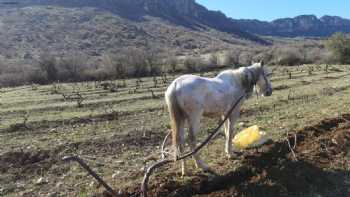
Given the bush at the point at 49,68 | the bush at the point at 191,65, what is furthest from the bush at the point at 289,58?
the bush at the point at 49,68

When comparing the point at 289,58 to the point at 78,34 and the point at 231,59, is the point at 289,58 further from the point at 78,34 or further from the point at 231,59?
the point at 78,34

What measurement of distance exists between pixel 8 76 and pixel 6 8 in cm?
13211

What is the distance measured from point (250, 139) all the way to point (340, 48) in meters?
67.2

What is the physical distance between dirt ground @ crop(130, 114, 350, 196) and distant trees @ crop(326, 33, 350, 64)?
66.2 metres

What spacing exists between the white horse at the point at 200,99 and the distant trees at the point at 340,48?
221ft

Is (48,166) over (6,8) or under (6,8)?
under

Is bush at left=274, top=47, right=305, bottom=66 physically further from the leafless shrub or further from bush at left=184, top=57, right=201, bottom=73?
bush at left=184, top=57, right=201, bottom=73

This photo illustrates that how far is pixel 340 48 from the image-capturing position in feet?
240

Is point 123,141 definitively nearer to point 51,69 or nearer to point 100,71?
point 100,71

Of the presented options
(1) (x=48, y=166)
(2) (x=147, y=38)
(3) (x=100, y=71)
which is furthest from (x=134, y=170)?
(2) (x=147, y=38)

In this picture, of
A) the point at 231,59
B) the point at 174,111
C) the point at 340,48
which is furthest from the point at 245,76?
the point at 231,59

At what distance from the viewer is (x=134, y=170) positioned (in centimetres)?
1184

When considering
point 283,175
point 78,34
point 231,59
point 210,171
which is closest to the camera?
point 283,175

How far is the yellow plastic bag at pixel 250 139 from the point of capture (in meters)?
12.5
